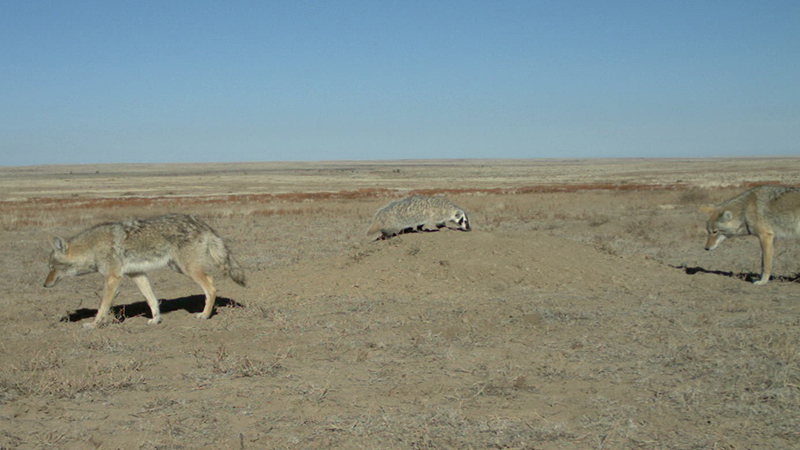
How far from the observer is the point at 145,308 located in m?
11.3

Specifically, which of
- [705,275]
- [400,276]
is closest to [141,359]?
[400,276]

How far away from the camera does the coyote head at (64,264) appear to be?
9.62 m

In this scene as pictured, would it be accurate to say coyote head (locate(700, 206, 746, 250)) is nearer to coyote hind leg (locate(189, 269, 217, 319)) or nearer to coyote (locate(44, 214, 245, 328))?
coyote (locate(44, 214, 245, 328))

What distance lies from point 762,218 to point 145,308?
40.4 ft

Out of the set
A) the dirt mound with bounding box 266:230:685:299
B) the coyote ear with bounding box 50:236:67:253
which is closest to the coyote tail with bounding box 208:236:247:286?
the dirt mound with bounding box 266:230:685:299

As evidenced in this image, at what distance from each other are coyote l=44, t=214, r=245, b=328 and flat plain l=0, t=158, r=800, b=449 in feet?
2.28

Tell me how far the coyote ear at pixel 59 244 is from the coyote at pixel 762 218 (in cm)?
1246

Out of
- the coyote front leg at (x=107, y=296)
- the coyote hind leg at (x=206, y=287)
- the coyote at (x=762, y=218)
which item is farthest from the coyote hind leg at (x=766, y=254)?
the coyote front leg at (x=107, y=296)

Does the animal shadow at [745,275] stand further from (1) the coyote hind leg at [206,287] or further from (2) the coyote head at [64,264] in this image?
(2) the coyote head at [64,264]

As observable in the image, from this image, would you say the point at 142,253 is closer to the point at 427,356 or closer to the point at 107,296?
the point at 107,296

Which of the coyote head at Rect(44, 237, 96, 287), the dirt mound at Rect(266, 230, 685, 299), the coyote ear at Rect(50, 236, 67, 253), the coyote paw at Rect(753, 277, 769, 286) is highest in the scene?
the coyote ear at Rect(50, 236, 67, 253)

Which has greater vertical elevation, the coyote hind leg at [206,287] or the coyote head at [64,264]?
the coyote head at [64,264]

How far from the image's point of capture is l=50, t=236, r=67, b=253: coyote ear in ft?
31.0

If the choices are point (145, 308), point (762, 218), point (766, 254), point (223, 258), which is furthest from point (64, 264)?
point (762, 218)
